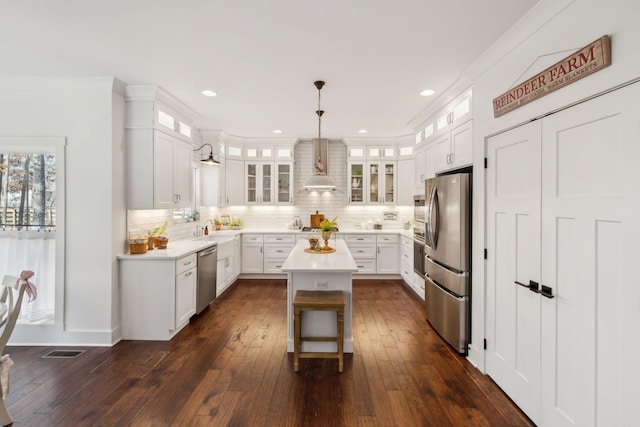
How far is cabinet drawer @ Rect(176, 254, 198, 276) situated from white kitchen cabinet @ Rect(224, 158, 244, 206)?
2.38 metres

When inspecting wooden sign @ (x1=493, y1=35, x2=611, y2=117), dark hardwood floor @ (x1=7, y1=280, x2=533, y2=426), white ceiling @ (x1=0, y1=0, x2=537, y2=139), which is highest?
white ceiling @ (x1=0, y1=0, x2=537, y2=139)

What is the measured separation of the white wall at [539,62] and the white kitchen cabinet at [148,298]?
329 centimetres

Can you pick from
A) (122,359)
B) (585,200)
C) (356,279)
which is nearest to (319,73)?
(585,200)

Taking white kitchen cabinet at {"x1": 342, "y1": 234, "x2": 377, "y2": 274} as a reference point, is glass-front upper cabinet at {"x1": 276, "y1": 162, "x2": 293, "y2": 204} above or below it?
above

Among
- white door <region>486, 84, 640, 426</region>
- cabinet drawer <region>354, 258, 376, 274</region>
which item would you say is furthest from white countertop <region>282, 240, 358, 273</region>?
cabinet drawer <region>354, 258, 376, 274</region>

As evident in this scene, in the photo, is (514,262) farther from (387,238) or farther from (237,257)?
(237,257)

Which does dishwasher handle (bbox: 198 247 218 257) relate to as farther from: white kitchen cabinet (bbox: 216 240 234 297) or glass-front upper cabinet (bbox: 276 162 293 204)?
glass-front upper cabinet (bbox: 276 162 293 204)

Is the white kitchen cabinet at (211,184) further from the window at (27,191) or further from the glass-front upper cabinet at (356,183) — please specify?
the glass-front upper cabinet at (356,183)

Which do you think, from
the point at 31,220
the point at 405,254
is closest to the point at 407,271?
the point at 405,254

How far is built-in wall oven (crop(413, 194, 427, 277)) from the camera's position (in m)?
4.58

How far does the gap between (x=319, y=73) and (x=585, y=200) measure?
255 centimetres

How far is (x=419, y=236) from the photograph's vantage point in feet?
15.3

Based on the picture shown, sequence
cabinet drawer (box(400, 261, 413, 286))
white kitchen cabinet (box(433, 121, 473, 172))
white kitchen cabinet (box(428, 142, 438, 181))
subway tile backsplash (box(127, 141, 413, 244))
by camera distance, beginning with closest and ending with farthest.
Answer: white kitchen cabinet (box(433, 121, 473, 172)) < white kitchen cabinet (box(428, 142, 438, 181)) < cabinet drawer (box(400, 261, 413, 286)) < subway tile backsplash (box(127, 141, 413, 244))

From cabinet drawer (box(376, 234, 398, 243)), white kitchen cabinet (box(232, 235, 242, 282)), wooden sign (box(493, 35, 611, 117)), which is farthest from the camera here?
cabinet drawer (box(376, 234, 398, 243))
